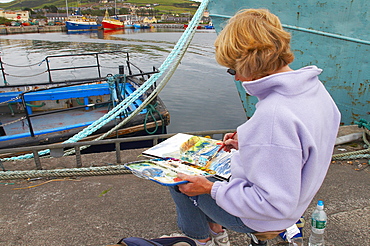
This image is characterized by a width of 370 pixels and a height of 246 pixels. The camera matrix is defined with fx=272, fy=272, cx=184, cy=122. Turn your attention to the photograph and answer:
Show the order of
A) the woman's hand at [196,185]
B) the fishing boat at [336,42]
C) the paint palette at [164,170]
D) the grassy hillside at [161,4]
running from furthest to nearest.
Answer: the grassy hillside at [161,4] < the fishing boat at [336,42] < the paint palette at [164,170] < the woman's hand at [196,185]

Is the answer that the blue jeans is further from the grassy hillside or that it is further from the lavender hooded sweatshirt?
the grassy hillside

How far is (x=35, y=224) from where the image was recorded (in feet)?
7.71

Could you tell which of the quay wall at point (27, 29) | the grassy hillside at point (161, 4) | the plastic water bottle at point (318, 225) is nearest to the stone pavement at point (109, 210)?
the plastic water bottle at point (318, 225)

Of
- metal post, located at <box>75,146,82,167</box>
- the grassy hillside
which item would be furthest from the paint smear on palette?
the grassy hillside

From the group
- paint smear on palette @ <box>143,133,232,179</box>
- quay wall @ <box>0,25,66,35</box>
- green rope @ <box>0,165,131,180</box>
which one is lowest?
green rope @ <box>0,165,131,180</box>

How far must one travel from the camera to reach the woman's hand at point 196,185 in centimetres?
137

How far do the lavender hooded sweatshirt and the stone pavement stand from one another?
43.5 inches

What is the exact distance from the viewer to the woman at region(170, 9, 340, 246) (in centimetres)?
105

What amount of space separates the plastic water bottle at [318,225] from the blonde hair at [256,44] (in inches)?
49.6

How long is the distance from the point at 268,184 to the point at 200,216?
2.52 ft

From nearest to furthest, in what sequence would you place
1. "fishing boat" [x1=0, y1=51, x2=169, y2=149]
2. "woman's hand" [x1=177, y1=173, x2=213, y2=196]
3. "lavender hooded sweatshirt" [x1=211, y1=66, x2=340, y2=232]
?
"lavender hooded sweatshirt" [x1=211, y1=66, x2=340, y2=232], "woman's hand" [x1=177, y1=173, x2=213, y2=196], "fishing boat" [x1=0, y1=51, x2=169, y2=149]

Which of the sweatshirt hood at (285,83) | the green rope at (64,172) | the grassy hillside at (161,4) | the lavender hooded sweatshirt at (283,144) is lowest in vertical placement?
the green rope at (64,172)

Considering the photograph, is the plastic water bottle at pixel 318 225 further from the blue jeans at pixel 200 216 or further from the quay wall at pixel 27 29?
the quay wall at pixel 27 29

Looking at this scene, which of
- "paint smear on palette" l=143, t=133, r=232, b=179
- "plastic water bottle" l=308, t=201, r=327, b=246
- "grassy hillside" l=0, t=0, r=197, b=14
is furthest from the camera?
"grassy hillside" l=0, t=0, r=197, b=14
